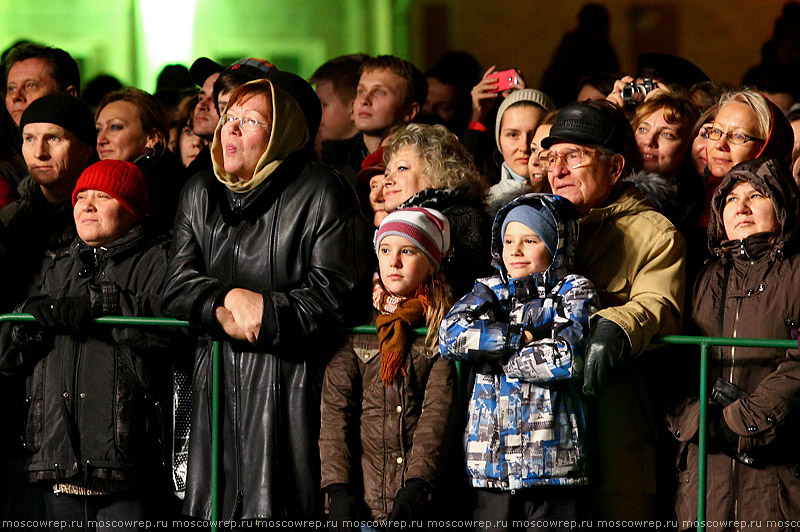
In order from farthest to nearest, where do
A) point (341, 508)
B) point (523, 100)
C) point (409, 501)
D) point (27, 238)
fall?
point (523, 100) → point (27, 238) → point (341, 508) → point (409, 501)

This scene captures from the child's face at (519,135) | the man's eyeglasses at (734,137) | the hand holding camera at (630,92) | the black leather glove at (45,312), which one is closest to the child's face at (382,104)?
the child's face at (519,135)

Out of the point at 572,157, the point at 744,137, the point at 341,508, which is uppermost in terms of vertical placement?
the point at 744,137

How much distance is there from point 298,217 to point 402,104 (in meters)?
1.82

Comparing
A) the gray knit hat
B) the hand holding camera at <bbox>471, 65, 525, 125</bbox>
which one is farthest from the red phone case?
the gray knit hat

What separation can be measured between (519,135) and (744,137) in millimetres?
1147

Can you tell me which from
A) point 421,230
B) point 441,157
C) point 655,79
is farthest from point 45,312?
point 655,79

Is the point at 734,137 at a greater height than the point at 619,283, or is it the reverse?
the point at 734,137

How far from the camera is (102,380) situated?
16.9 ft

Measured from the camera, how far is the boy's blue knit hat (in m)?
4.45

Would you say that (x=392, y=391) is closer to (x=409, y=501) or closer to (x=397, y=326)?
(x=397, y=326)

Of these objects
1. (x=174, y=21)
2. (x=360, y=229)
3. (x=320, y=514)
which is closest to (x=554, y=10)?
(x=174, y=21)

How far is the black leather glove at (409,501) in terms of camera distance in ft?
14.5

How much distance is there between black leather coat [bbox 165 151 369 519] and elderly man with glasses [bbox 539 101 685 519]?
0.85 metres

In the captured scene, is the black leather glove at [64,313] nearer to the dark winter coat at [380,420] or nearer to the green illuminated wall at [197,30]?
the dark winter coat at [380,420]
